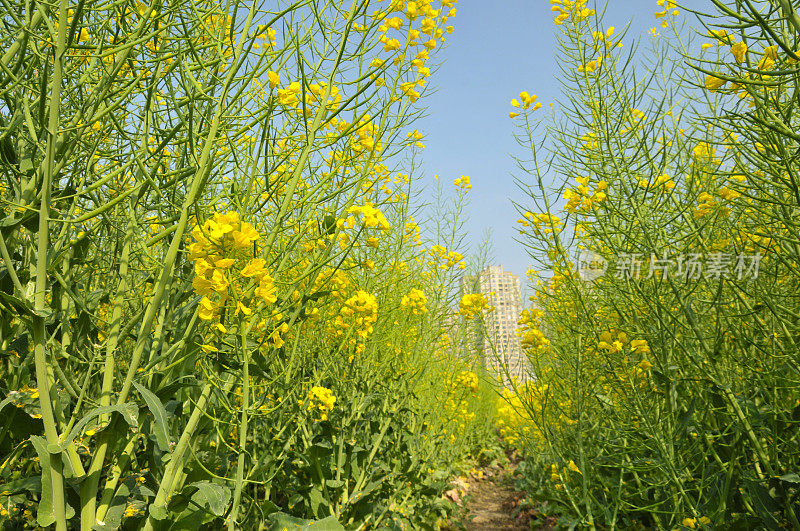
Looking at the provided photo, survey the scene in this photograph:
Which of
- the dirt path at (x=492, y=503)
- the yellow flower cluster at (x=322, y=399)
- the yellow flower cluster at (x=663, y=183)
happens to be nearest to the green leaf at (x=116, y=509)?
the yellow flower cluster at (x=322, y=399)

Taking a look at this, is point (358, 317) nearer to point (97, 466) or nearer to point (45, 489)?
point (97, 466)

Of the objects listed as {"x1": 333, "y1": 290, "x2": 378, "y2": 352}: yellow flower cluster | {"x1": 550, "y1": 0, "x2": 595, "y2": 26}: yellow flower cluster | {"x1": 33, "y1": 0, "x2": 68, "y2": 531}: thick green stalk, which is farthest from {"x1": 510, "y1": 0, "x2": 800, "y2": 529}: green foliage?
{"x1": 33, "y1": 0, "x2": 68, "y2": 531}: thick green stalk

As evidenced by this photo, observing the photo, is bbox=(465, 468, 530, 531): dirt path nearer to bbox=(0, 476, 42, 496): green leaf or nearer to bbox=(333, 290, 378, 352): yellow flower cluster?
bbox=(333, 290, 378, 352): yellow flower cluster

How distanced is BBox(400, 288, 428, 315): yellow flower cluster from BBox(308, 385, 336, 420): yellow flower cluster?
88cm

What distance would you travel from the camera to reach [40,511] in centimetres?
129

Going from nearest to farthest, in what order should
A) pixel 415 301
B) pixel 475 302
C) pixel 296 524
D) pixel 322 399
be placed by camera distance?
1. pixel 296 524
2. pixel 322 399
3. pixel 475 302
4. pixel 415 301

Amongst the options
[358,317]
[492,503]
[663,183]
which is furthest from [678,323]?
[492,503]

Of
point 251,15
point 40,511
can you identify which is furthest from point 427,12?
point 40,511

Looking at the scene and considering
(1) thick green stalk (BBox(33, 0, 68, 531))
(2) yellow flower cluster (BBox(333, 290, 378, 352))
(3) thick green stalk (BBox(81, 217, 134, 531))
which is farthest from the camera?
(2) yellow flower cluster (BBox(333, 290, 378, 352))

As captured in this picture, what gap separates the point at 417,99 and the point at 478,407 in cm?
620

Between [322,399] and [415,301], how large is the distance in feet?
4.14

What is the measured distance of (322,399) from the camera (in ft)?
8.25

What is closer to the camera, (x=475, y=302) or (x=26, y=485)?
(x=26, y=485)

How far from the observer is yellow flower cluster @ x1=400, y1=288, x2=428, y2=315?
3.42m
